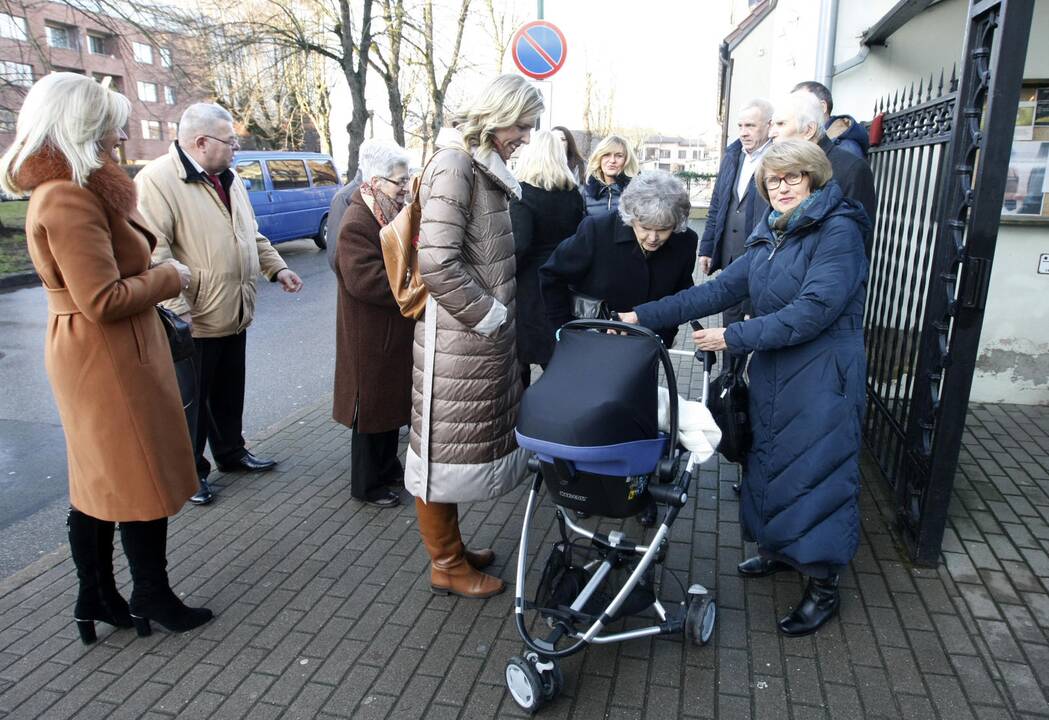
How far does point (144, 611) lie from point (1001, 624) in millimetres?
3350

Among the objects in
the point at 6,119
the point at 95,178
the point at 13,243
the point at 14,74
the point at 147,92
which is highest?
the point at 147,92

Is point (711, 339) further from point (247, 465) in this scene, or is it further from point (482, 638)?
point (247, 465)

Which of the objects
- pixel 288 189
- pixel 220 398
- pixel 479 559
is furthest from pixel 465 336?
pixel 288 189

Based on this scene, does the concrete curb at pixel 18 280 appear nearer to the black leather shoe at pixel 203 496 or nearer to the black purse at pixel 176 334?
the black leather shoe at pixel 203 496

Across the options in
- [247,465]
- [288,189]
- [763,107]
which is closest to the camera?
[247,465]

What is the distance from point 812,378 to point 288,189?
1365 cm

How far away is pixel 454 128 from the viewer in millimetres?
2861

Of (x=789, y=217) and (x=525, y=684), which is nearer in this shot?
(x=525, y=684)

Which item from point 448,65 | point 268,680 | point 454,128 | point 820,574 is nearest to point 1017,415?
point 820,574

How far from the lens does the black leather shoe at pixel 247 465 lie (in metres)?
4.47

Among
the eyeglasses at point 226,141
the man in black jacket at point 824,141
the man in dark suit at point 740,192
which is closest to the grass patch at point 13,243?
the eyeglasses at point 226,141

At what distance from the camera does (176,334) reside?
2.95 m

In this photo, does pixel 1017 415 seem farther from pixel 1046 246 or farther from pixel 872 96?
pixel 872 96

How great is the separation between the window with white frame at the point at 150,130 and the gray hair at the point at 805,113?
5658 cm
